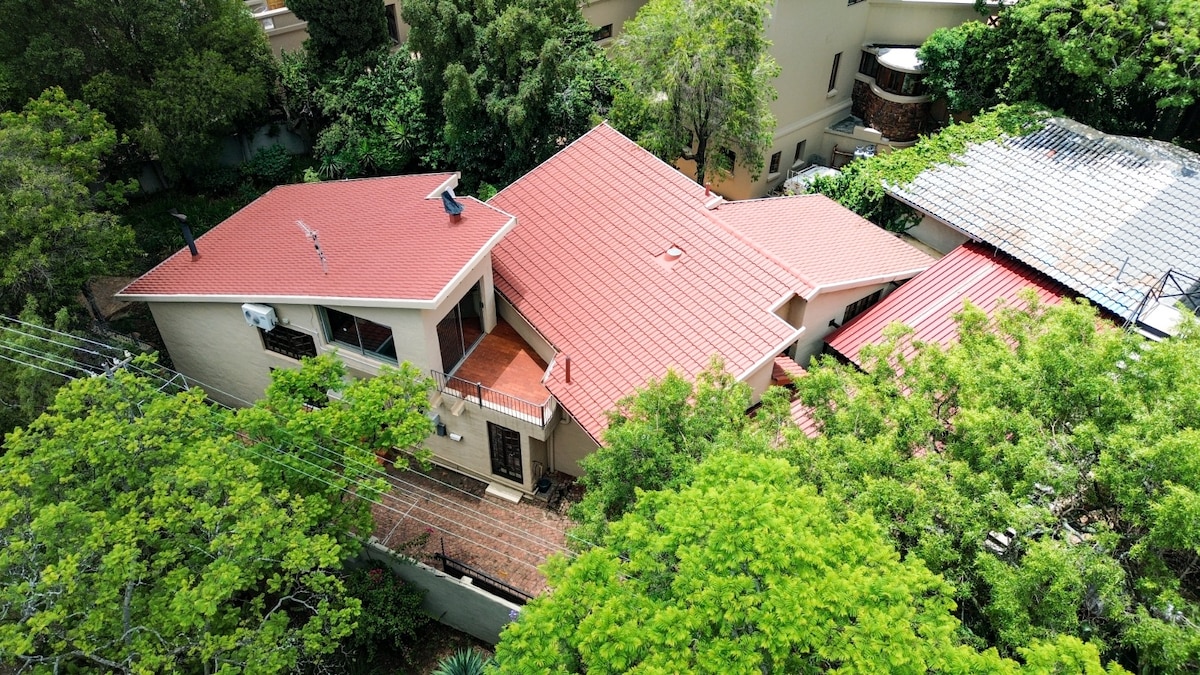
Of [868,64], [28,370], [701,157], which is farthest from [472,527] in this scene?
[868,64]

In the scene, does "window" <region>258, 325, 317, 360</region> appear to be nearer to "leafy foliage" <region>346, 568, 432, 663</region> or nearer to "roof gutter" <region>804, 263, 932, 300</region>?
"leafy foliage" <region>346, 568, 432, 663</region>

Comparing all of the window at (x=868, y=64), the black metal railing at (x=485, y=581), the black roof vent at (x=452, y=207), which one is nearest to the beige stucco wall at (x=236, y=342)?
the black roof vent at (x=452, y=207)

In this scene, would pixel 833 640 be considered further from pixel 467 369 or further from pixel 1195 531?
pixel 467 369

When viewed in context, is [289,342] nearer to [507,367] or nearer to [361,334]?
[361,334]

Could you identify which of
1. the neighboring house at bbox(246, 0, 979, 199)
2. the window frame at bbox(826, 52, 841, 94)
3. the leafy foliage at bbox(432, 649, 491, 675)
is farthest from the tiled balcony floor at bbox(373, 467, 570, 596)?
the window frame at bbox(826, 52, 841, 94)

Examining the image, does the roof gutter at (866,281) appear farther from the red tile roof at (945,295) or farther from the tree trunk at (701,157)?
the tree trunk at (701,157)

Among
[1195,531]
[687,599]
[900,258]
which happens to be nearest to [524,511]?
[687,599]
